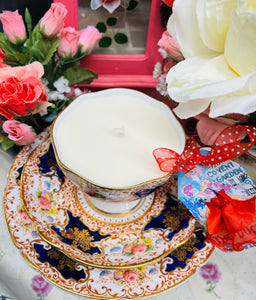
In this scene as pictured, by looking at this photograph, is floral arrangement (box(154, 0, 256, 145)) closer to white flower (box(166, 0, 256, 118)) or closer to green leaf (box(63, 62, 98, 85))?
white flower (box(166, 0, 256, 118))

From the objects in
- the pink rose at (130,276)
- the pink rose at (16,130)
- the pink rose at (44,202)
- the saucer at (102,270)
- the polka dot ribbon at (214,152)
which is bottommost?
the pink rose at (130,276)

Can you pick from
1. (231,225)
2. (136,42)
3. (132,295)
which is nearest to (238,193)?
(231,225)

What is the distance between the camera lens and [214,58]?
25 centimetres

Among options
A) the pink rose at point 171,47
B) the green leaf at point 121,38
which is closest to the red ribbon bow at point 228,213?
the pink rose at point 171,47

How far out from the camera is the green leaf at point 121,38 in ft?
1.46

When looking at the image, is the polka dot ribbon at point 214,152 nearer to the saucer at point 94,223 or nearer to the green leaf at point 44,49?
the saucer at point 94,223

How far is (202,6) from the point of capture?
9.1 inches

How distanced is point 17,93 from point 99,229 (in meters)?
0.20

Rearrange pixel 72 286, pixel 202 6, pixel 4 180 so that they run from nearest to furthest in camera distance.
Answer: pixel 202 6 < pixel 72 286 < pixel 4 180

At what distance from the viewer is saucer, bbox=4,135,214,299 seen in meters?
0.33

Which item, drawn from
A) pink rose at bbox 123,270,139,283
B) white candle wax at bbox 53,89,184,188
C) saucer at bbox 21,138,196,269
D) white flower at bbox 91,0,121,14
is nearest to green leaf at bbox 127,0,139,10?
white flower at bbox 91,0,121,14

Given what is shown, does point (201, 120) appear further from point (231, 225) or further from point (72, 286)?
point (72, 286)

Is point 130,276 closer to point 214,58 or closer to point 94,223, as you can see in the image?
point 94,223

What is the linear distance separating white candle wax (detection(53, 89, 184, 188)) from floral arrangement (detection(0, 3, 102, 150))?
2.3 inches
